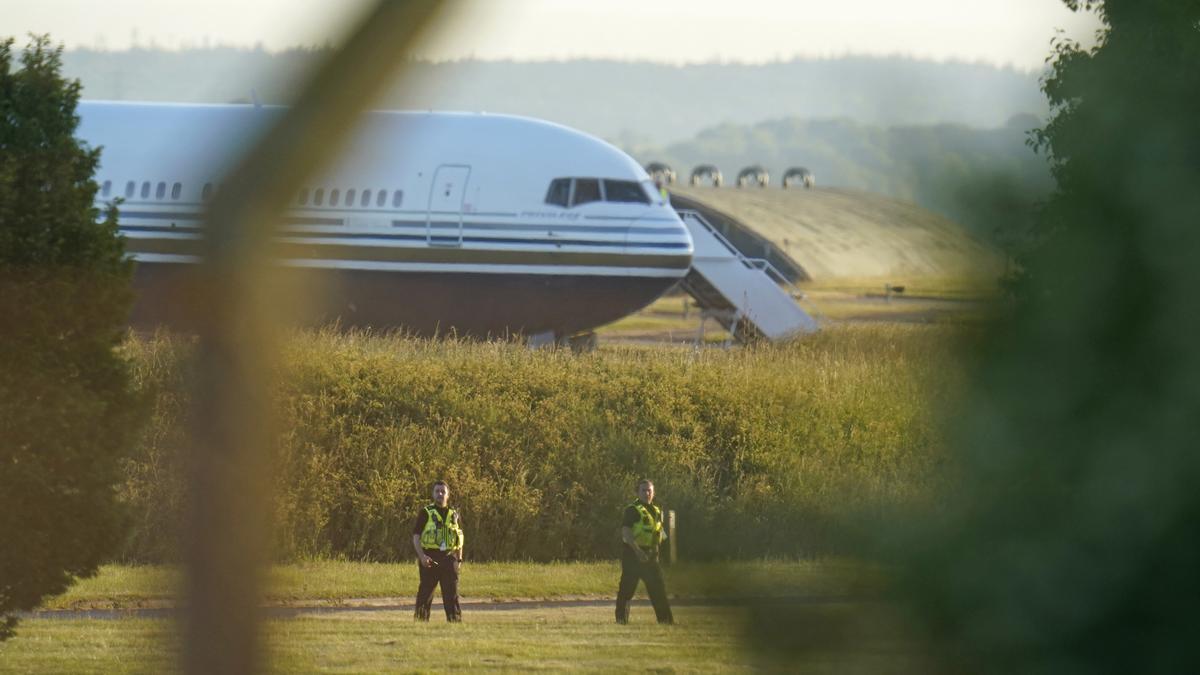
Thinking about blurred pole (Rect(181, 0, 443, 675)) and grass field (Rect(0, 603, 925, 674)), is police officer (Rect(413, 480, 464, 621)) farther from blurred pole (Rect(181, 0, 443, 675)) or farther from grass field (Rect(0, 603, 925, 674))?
blurred pole (Rect(181, 0, 443, 675))

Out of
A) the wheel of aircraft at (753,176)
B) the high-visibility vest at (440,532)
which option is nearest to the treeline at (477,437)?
the high-visibility vest at (440,532)

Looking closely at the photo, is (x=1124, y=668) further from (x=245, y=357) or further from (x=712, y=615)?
(x=245, y=357)

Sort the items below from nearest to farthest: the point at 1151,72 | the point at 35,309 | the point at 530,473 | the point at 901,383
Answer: the point at 1151,72 < the point at 901,383 < the point at 35,309 < the point at 530,473

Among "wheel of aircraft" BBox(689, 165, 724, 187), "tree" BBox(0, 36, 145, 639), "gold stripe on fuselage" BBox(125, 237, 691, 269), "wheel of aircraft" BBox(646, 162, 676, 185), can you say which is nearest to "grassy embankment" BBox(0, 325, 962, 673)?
"tree" BBox(0, 36, 145, 639)

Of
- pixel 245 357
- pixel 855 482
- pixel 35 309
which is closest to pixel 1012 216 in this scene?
pixel 855 482

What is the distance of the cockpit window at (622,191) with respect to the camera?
35.2m

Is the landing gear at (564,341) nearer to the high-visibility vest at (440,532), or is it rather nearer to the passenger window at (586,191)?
the passenger window at (586,191)

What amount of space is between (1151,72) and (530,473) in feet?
85.6

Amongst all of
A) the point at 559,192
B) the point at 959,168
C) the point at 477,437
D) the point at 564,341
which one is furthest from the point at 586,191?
the point at 959,168

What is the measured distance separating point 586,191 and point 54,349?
2306 cm

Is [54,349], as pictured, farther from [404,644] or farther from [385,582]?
[385,582]

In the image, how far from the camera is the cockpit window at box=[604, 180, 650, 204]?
3522 centimetres

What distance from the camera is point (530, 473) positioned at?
91.0 ft

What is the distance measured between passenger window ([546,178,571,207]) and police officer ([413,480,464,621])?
15.6m
